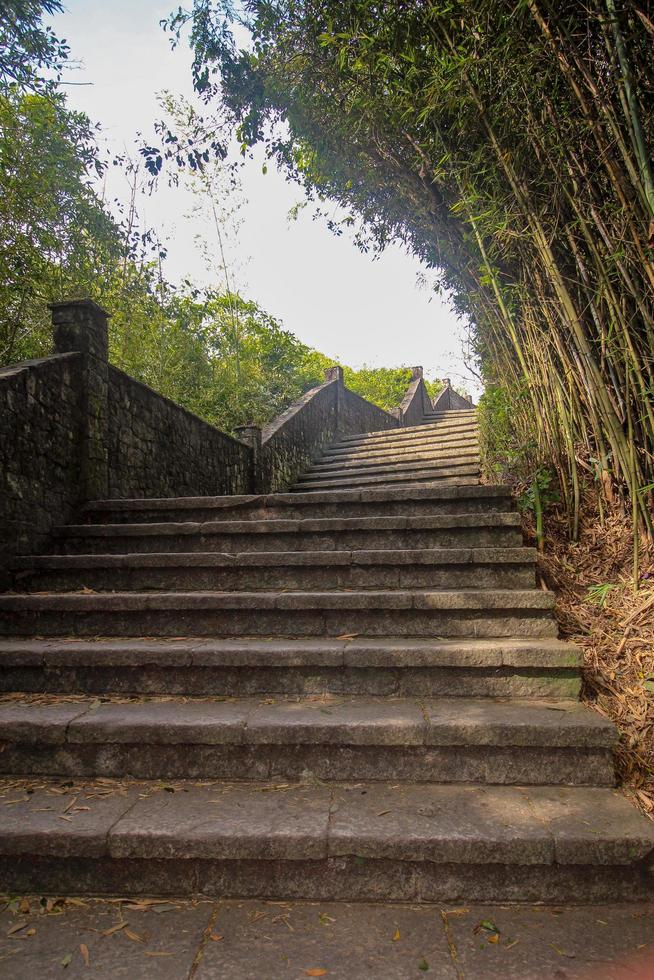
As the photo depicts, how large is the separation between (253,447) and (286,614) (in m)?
4.46

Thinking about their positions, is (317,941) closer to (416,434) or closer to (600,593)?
(600,593)

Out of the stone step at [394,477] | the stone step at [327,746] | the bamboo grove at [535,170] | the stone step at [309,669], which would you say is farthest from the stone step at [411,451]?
the stone step at [327,746]

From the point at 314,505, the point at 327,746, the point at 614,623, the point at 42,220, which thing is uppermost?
the point at 42,220

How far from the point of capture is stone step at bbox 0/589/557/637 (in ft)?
8.60

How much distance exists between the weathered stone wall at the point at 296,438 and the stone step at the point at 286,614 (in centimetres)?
423

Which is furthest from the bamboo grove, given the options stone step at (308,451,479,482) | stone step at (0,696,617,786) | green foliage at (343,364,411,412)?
green foliage at (343,364,411,412)

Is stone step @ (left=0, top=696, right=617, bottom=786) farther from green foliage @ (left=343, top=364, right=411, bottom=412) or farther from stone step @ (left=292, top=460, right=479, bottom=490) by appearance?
green foliage @ (left=343, top=364, right=411, bottom=412)

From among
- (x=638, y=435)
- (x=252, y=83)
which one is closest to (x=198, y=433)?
(x=252, y=83)

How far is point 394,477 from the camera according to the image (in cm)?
625

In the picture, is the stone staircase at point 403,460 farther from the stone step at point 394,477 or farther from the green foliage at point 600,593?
the green foliage at point 600,593

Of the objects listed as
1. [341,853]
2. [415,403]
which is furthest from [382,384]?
[341,853]

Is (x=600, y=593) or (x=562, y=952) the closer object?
(x=562, y=952)

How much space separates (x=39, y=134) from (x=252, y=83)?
8.01ft

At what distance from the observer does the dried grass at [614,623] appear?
1991mm
